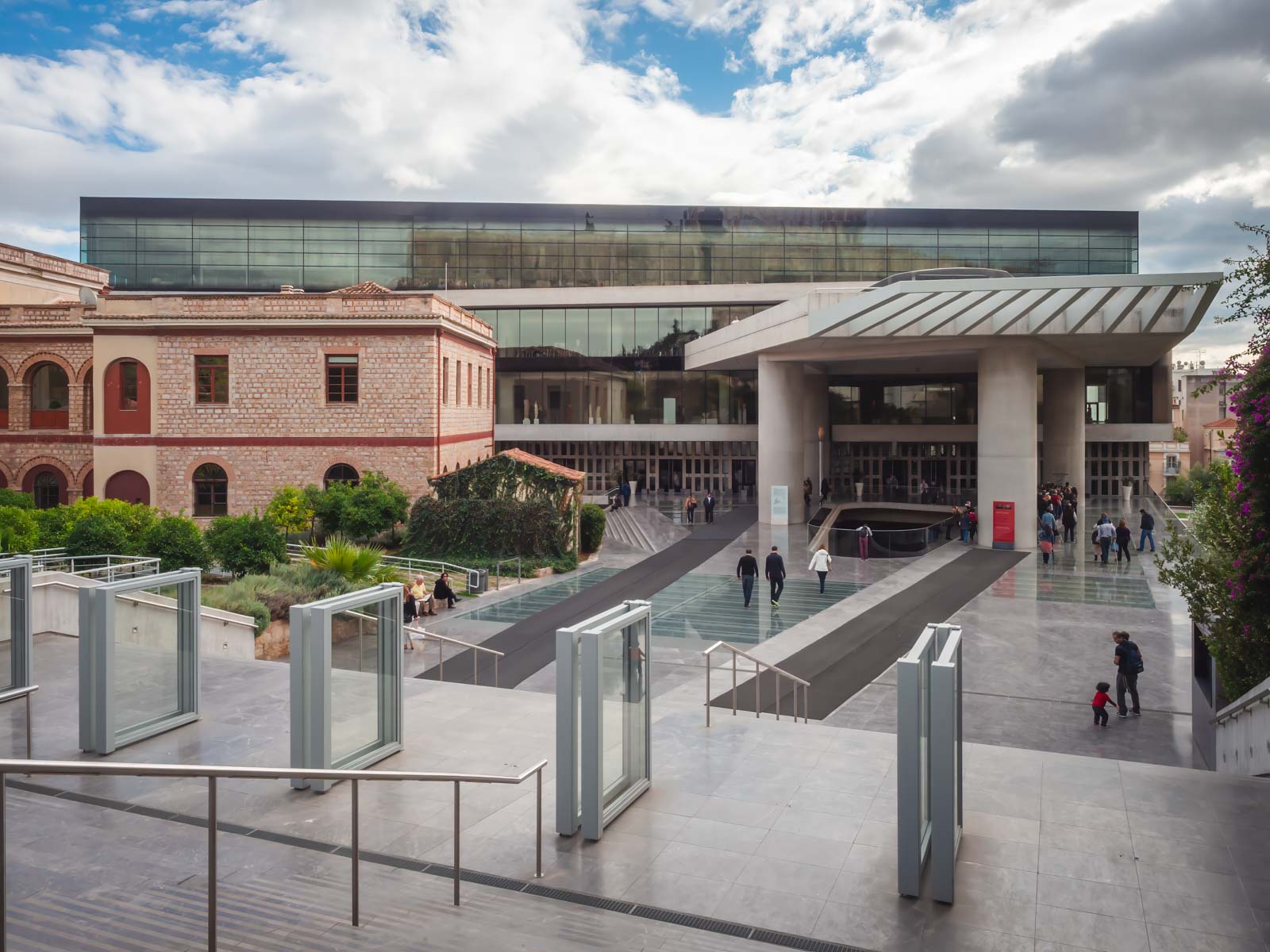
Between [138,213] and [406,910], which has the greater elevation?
[138,213]

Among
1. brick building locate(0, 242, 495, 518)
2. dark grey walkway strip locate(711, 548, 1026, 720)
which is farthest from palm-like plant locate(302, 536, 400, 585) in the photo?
brick building locate(0, 242, 495, 518)

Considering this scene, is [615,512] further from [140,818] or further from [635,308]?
[140,818]

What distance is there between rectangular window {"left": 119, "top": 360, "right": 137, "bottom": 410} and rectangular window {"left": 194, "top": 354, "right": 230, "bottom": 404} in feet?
6.84

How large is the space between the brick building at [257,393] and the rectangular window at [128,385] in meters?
0.03

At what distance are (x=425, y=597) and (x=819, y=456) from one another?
104 feet

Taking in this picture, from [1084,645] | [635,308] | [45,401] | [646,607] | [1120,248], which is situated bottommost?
[1084,645]

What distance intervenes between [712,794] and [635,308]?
4506 centimetres

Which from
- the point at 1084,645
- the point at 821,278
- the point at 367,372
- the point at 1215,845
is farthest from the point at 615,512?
the point at 1215,845

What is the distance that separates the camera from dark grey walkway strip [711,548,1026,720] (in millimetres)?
14070

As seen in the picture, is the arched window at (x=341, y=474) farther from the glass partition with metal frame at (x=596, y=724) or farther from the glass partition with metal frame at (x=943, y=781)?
the glass partition with metal frame at (x=943, y=781)

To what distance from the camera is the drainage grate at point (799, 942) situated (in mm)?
5719

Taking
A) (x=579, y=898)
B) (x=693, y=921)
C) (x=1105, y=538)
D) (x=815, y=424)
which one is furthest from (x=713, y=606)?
(x=815, y=424)

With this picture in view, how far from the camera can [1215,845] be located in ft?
23.2

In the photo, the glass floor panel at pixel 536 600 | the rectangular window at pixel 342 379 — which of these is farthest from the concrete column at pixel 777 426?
the rectangular window at pixel 342 379
